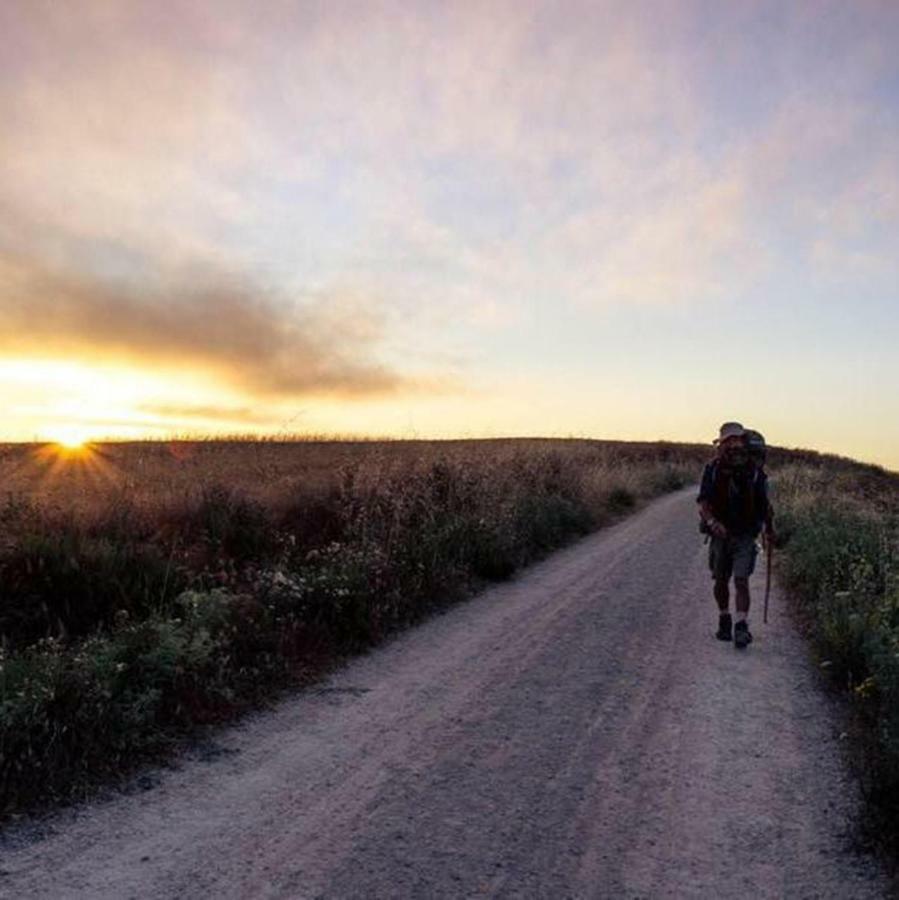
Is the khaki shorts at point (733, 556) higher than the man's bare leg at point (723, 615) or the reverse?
A: higher

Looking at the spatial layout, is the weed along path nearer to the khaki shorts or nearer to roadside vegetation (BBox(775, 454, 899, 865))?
roadside vegetation (BBox(775, 454, 899, 865))

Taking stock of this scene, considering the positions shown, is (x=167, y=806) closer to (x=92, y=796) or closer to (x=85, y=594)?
(x=92, y=796)

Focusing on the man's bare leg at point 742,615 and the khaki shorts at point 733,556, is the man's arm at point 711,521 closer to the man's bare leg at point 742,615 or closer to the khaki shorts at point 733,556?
the khaki shorts at point 733,556

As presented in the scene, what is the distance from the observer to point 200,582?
30.6 feet

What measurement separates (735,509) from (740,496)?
0.18 meters

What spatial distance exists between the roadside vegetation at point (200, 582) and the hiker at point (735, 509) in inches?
143

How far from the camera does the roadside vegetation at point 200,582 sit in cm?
592

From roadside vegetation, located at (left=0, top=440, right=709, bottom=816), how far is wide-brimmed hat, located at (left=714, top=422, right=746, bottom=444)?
13.7 ft

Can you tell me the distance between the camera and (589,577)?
43.6 ft

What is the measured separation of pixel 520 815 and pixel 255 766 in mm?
1935

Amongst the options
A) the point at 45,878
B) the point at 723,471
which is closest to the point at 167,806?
the point at 45,878

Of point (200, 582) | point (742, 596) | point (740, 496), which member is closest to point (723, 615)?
point (742, 596)

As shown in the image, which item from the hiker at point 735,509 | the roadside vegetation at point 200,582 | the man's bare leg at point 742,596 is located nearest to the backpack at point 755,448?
the hiker at point 735,509

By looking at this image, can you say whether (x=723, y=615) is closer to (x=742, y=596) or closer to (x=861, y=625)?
(x=742, y=596)
